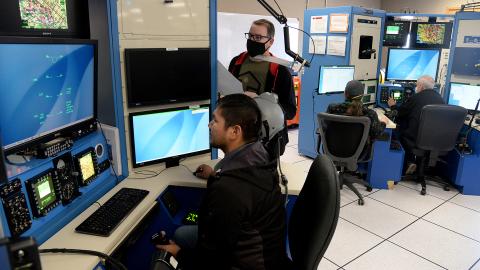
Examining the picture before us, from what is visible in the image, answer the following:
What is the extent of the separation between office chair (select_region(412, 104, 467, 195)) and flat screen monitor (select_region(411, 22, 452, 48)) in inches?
57.5

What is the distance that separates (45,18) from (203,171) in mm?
1092

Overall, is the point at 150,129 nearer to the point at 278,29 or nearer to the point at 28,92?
the point at 28,92

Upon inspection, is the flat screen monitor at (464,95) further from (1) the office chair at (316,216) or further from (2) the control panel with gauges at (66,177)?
(2) the control panel with gauges at (66,177)

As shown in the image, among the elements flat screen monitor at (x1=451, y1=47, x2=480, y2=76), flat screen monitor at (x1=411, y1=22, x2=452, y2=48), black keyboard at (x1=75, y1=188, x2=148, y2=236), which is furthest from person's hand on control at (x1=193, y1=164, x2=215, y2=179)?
flat screen monitor at (x1=411, y1=22, x2=452, y2=48)

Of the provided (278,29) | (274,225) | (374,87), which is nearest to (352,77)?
(374,87)

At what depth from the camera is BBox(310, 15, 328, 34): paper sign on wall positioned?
4.25 m

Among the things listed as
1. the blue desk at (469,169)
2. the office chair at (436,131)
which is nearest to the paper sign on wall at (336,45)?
the office chair at (436,131)

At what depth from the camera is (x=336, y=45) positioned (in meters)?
4.18

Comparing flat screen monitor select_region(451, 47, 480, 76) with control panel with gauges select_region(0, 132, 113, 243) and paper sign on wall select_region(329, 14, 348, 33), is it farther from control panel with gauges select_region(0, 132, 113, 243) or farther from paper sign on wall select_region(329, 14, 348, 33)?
control panel with gauges select_region(0, 132, 113, 243)

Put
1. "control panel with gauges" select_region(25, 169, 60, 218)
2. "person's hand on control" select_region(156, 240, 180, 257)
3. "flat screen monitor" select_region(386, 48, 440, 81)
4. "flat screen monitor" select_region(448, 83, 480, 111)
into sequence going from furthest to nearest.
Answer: "flat screen monitor" select_region(386, 48, 440, 81), "flat screen monitor" select_region(448, 83, 480, 111), "person's hand on control" select_region(156, 240, 180, 257), "control panel with gauges" select_region(25, 169, 60, 218)

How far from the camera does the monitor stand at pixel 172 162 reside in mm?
2176

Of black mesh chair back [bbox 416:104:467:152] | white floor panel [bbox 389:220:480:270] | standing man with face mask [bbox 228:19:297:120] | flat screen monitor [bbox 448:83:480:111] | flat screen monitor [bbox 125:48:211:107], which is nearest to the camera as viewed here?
flat screen monitor [bbox 125:48:211:107]

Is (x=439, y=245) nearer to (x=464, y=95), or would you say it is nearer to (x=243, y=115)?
(x=464, y=95)

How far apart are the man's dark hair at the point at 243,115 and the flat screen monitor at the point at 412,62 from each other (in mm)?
3551
